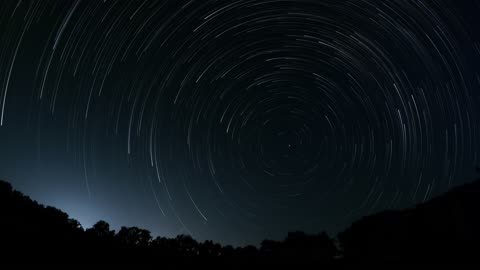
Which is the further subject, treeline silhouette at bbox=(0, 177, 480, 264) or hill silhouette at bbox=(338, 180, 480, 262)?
hill silhouette at bbox=(338, 180, 480, 262)

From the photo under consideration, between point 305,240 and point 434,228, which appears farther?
point 305,240

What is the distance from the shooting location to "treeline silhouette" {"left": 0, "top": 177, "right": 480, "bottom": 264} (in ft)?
55.5

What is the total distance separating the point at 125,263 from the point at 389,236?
19377 mm

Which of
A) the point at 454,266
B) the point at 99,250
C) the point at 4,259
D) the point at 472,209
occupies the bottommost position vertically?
the point at 454,266

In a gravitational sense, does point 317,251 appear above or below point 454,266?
above

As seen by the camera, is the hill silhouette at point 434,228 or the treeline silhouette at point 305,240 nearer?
the treeline silhouette at point 305,240

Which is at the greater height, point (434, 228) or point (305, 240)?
point (305, 240)

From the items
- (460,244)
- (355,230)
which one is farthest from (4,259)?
(355,230)

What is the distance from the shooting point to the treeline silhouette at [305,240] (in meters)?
16.9

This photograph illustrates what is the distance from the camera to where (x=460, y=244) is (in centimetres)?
2070

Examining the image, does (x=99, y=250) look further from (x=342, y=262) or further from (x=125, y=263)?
(x=342, y=262)

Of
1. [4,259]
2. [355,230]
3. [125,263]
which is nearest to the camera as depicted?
[4,259]

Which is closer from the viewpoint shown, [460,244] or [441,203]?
[460,244]

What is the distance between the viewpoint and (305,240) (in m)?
35.0
